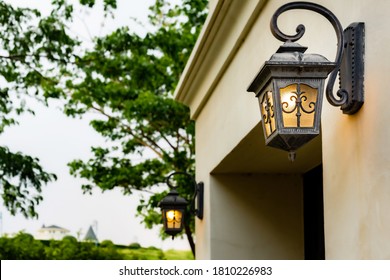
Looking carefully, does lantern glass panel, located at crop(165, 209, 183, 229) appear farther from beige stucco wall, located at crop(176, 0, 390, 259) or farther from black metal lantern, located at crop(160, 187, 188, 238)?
beige stucco wall, located at crop(176, 0, 390, 259)

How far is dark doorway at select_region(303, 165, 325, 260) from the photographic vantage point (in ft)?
25.5

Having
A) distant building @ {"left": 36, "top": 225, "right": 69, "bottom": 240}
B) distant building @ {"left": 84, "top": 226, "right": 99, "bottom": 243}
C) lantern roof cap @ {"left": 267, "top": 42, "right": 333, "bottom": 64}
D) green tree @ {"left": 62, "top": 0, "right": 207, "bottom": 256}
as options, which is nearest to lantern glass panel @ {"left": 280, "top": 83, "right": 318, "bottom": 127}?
lantern roof cap @ {"left": 267, "top": 42, "right": 333, "bottom": 64}

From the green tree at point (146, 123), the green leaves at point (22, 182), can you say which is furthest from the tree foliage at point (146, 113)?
the green leaves at point (22, 182)

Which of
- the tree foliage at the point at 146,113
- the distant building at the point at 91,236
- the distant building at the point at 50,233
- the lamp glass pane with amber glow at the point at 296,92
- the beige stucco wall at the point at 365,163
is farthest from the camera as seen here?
the distant building at the point at 91,236

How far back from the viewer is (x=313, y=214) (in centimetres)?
809

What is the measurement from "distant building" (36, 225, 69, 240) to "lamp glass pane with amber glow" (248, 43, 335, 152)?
1350 cm

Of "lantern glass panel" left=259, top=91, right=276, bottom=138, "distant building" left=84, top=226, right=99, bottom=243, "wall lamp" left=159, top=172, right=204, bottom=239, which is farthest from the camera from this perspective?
"distant building" left=84, top=226, right=99, bottom=243

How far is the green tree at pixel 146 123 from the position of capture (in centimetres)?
1518

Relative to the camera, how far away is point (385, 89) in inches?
135

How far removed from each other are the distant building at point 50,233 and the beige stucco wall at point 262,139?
24.7 ft

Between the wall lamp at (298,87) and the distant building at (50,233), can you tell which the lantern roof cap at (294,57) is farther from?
the distant building at (50,233)
